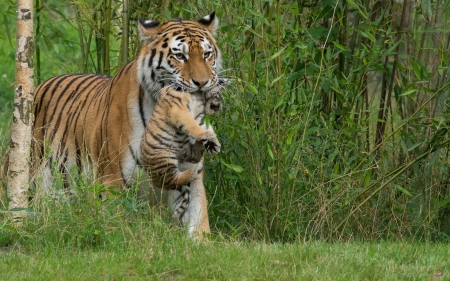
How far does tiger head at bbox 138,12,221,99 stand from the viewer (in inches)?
235

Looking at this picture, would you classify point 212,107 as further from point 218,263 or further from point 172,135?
point 218,263

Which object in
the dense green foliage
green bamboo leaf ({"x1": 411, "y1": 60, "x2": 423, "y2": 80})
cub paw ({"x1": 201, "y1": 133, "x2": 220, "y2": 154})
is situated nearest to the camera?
cub paw ({"x1": 201, "y1": 133, "x2": 220, "y2": 154})

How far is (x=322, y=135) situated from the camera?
6367mm

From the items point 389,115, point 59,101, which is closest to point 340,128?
point 389,115

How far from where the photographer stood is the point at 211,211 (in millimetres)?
6441

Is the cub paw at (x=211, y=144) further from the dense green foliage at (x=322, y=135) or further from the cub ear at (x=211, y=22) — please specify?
the cub ear at (x=211, y=22)

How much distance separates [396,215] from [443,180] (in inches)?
17.5

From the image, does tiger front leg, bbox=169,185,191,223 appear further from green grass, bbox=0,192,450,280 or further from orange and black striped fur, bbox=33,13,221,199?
green grass, bbox=0,192,450,280

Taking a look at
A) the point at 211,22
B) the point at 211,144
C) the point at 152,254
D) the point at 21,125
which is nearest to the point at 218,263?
the point at 152,254

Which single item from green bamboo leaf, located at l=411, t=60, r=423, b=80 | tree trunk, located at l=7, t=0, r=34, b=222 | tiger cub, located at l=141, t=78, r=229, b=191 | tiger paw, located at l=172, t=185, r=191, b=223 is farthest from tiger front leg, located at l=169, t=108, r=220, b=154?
green bamboo leaf, located at l=411, t=60, r=423, b=80

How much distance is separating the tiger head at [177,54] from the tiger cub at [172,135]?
0.48 feet

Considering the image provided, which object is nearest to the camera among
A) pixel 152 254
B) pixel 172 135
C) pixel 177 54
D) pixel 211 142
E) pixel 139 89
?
pixel 152 254

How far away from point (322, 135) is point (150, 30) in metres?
1.44

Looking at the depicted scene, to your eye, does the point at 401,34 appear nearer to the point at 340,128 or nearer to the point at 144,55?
the point at 340,128
